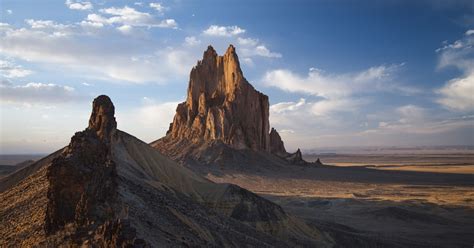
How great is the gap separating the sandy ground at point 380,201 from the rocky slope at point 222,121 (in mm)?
9056

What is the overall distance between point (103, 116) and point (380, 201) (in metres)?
34.0

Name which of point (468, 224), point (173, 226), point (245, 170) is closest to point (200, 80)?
point (245, 170)

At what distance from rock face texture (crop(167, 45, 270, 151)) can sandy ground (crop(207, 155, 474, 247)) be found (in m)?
12.4

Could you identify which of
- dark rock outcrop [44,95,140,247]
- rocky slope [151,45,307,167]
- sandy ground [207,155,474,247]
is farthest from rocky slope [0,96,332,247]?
rocky slope [151,45,307,167]

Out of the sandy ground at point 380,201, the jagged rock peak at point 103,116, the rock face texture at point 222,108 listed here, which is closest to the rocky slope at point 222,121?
the rock face texture at point 222,108

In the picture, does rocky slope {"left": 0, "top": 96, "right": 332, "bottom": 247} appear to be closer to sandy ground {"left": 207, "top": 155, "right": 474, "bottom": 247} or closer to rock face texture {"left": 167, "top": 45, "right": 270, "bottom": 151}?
sandy ground {"left": 207, "top": 155, "right": 474, "bottom": 247}

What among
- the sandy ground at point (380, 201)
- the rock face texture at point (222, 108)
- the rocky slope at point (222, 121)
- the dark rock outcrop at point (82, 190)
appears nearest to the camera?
the dark rock outcrop at point (82, 190)

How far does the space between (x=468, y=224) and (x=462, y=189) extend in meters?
28.0

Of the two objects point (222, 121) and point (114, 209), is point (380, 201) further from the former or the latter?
point (222, 121)

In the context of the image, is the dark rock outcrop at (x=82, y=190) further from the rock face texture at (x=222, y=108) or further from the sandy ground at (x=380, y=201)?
the rock face texture at (x=222, y=108)

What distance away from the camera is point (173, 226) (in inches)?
551

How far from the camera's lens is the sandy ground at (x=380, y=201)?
29.6 metres

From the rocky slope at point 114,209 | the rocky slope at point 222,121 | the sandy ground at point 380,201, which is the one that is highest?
the rocky slope at point 222,121

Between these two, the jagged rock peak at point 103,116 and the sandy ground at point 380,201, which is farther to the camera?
the sandy ground at point 380,201
